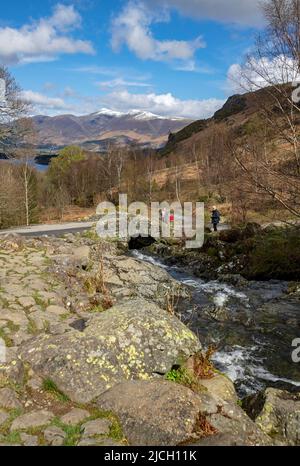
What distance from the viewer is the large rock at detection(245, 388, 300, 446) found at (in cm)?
552

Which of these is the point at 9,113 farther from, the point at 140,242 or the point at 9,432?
the point at 9,432

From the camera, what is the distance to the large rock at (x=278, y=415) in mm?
5523

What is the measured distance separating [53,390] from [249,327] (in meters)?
7.45

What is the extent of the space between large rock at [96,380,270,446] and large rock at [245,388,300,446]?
0.34 m

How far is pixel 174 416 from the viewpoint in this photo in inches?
202

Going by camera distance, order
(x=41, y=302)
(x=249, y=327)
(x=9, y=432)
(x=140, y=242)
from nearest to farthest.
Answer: (x=9, y=432), (x=41, y=302), (x=249, y=327), (x=140, y=242)

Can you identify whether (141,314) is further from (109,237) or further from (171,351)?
(109,237)

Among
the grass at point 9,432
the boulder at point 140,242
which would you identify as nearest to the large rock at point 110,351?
the grass at point 9,432

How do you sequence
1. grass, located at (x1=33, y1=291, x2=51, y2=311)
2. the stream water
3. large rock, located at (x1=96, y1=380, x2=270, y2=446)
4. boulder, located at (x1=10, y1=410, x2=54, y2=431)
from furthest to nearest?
grass, located at (x1=33, y1=291, x2=51, y2=311)
the stream water
boulder, located at (x1=10, y1=410, x2=54, y2=431)
large rock, located at (x1=96, y1=380, x2=270, y2=446)

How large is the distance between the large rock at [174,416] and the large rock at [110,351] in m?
0.40

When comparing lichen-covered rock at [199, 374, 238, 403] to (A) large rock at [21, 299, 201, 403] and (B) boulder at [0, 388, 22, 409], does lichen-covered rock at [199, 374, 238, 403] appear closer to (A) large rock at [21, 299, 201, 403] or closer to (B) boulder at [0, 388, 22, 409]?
(A) large rock at [21, 299, 201, 403]
